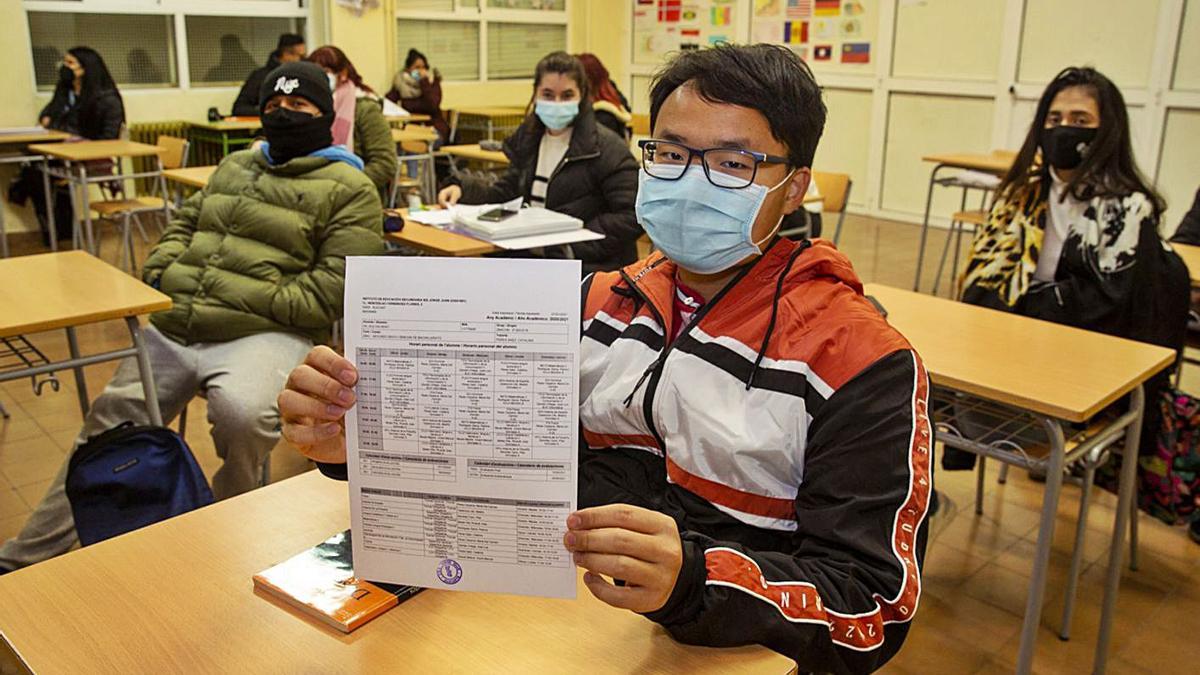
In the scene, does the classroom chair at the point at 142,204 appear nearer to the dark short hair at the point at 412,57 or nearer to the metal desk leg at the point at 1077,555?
the dark short hair at the point at 412,57

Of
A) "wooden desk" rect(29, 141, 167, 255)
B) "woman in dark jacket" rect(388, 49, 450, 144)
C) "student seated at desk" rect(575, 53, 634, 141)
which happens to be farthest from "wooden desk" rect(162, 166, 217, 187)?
"woman in dark jacket" rect(388, 49, 450, 144)

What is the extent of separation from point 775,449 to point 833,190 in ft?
12.3

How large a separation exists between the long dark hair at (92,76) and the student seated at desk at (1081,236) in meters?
5.93

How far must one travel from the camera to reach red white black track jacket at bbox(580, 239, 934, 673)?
3.40 feet

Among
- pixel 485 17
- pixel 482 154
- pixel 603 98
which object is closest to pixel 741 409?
pixel 603 98

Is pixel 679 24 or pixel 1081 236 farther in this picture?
pixel 679 24

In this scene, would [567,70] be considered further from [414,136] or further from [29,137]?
[29,137]

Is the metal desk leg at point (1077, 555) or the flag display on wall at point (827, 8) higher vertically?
the flag display on wall at point (827, 8)

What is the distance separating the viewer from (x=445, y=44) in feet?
30.8

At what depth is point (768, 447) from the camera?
119 centimetres

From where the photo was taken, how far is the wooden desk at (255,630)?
100cm

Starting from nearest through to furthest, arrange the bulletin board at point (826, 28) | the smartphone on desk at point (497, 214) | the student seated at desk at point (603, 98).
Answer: the smartphone on desk at point (497, 214) < the student seated at desk at point (603, 98) < the bulletin board at point (826, 28)

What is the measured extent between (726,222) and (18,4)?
714 cm

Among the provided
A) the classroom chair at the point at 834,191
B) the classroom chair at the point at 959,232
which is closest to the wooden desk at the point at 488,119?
the classroom chair at the point at 959,232
